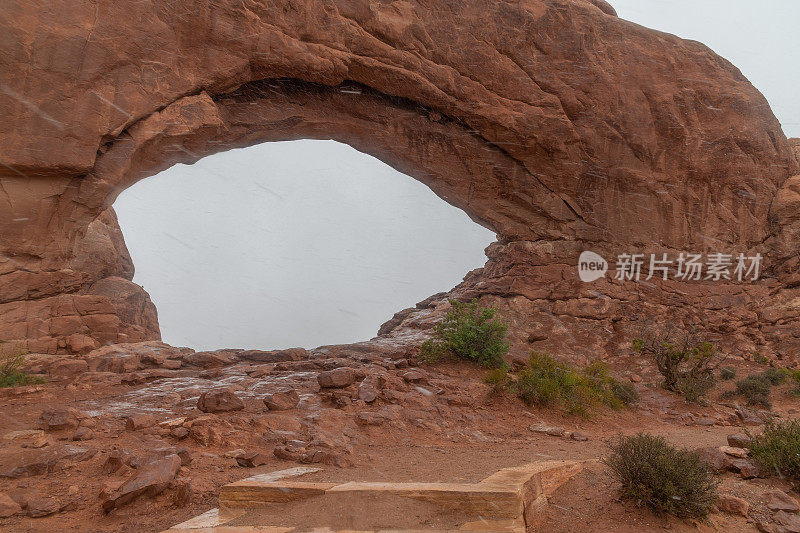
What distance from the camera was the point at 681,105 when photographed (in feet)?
48.1

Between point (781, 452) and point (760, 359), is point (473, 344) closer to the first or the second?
point (781, 452)

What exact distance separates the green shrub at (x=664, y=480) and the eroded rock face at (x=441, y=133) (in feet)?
31.5

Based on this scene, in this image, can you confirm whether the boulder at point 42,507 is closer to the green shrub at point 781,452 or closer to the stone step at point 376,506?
the stone step at point 376,506

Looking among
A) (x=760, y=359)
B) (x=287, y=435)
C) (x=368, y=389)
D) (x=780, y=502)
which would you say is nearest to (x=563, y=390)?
(x=368, y=389)

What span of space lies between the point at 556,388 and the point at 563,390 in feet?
1.01

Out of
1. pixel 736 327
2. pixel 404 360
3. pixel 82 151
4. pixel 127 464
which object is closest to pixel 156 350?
pixel 82 151

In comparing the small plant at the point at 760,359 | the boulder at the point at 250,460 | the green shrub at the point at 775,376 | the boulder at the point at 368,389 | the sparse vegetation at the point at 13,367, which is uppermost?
the small plant at the point at 760,359

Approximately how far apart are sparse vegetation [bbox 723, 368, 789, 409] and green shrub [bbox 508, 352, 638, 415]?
3095mm

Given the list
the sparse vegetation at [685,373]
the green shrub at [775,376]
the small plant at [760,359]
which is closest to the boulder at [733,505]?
the sparse vegetation at [685,373]

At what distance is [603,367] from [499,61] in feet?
28.7

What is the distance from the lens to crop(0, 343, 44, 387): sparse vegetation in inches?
293

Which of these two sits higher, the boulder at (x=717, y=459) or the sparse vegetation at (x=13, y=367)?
the boulder at (x=717, y=459)

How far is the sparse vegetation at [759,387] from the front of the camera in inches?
405

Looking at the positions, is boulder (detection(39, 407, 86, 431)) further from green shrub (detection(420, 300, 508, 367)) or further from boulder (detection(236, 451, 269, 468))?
green shrub (detection(420, 300, 508, 367))
